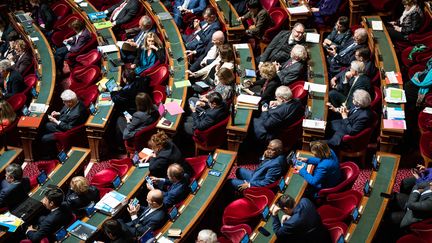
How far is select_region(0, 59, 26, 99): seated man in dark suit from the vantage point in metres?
10.4

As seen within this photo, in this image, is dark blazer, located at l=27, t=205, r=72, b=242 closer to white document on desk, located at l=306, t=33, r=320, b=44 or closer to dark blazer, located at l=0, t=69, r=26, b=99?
dark blazer, located at l=0, t=69, r=26, b=99

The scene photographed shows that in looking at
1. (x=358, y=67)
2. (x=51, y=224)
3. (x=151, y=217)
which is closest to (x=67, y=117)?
(x=51, y=224)

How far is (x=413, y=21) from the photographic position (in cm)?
1067

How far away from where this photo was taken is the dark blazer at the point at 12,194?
809cm

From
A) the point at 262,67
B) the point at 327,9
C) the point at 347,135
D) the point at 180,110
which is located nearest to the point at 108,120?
the point at 180,110

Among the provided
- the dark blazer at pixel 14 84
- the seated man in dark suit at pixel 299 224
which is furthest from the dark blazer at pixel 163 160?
the dark blazer at pixel 14 84

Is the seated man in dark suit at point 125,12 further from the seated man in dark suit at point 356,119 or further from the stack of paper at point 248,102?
the seated man in dark suit at point 356,119

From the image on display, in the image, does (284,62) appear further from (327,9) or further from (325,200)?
(325,200)

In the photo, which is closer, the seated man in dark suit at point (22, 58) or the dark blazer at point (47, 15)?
the seated man in dark suit at point (22, 58)

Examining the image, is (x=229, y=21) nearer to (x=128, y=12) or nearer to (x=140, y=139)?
(x=128, y=12)

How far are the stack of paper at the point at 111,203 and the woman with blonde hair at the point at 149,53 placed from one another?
3.10 meters

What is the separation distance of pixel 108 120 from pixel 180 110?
0.99 m

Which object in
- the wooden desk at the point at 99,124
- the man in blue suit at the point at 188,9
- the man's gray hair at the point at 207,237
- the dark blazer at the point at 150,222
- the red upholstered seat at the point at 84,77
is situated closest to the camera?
the man's gray hair at the point at 207,237

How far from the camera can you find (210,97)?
9070 millimetres
